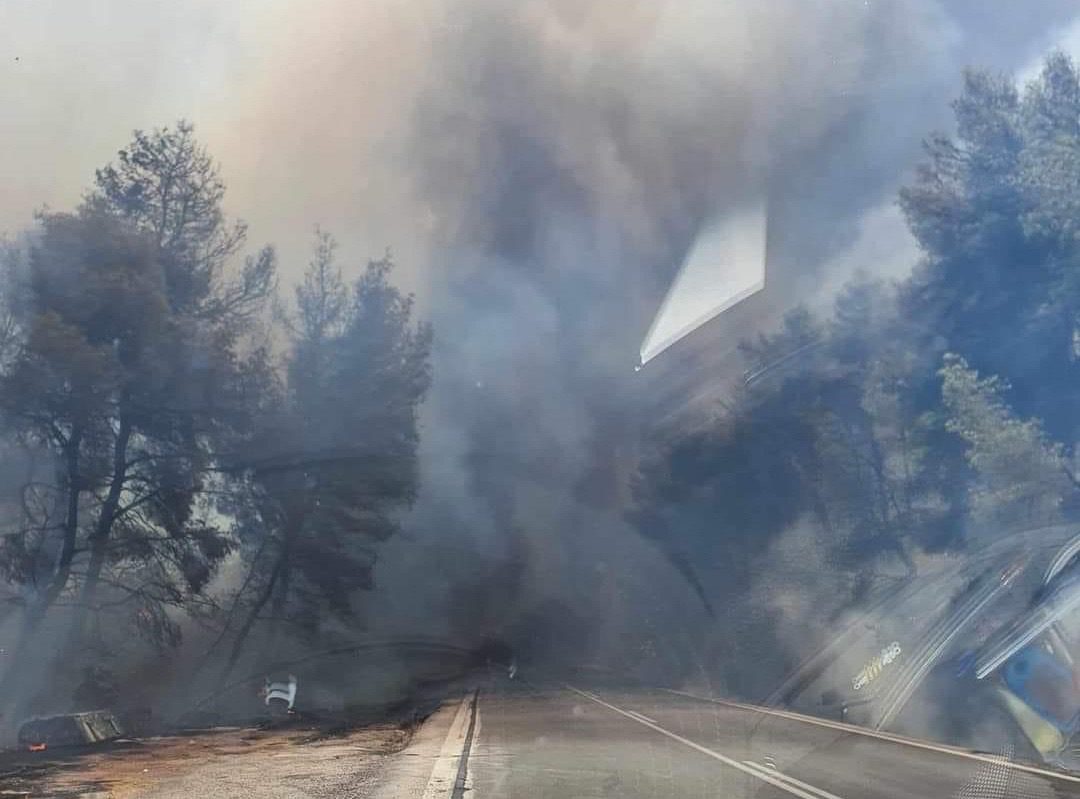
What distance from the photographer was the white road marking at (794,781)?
7.63m

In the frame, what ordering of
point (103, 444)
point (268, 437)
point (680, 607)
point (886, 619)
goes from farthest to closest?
point (680, 607), point (268, 437), point (103, 444), point (886, 619)

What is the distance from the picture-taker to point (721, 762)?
Result: 9805 millimetres

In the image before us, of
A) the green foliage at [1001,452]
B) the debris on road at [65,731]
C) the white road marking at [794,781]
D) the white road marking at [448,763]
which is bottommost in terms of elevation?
the white road marking at [794,781]

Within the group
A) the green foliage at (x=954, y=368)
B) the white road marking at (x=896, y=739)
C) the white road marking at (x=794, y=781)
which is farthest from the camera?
the green foliage at (x=954, y=368)

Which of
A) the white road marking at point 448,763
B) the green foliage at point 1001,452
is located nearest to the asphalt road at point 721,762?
the white road marking at point 448,763

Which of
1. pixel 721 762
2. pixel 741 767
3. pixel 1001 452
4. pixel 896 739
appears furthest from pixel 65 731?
pixel 1001 452

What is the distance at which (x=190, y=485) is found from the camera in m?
19.3

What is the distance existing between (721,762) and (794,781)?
1461mm

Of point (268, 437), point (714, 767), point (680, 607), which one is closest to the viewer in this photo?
point (714, 767)

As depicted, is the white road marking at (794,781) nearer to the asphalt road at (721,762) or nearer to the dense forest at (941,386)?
the asphalt road at (721,762)

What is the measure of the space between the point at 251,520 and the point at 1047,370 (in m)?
14.7

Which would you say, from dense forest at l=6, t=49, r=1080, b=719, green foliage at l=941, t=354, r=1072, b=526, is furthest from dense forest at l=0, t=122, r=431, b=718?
green foliage at l=941, t=354, r=1072, b=526

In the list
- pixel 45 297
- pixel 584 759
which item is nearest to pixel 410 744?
pixel 584 759

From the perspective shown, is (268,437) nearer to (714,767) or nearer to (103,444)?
(103,444)
